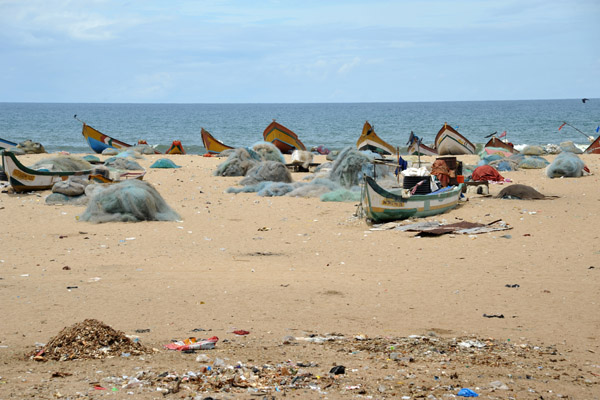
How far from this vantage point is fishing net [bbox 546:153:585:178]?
→ 18.7 metres

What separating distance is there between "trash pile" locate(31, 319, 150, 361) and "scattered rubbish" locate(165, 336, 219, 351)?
26cm

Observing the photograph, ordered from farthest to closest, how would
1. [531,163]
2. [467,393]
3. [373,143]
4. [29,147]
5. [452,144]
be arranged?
[452,144], [29,147], [373,143], [531,163], [467,393]

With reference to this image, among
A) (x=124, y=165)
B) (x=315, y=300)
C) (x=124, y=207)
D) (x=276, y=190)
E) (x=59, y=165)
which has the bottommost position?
(x=315, y=300)

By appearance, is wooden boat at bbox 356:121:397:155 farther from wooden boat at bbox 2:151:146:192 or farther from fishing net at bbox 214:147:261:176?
wooden boat at bbox 2:151:146:192

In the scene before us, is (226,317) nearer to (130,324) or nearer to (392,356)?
(130,324)

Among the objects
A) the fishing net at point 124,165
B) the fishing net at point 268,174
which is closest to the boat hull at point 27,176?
the fishing net at point 124,165

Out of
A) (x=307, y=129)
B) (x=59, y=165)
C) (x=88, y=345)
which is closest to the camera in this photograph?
(x=88, y=345)

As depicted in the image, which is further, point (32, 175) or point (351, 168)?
point (351, 168)

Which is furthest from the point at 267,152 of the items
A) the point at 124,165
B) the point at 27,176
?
the point at 27,176

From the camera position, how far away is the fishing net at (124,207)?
12.7 meters

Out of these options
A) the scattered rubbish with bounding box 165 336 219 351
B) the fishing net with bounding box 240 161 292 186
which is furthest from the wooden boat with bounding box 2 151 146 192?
the scattered rubbish with bounding box 165 336 219 351

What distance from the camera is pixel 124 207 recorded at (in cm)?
1280

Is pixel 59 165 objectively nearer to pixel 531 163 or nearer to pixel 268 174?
pixel 268 174

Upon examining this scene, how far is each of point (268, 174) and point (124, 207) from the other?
5975 millimetres
